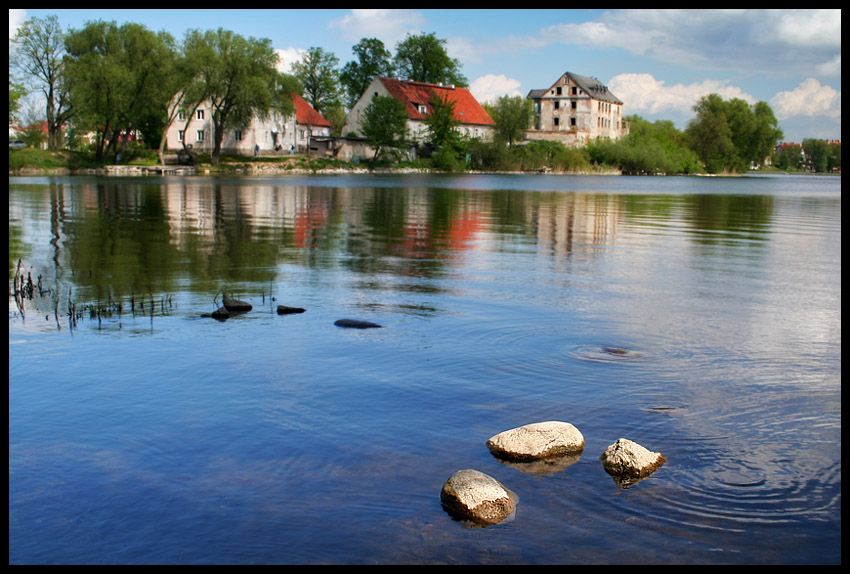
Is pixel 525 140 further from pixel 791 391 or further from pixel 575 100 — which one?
pixel 791 391

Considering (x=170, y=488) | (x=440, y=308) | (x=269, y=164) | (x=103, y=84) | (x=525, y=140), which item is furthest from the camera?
(x=525, y=140)

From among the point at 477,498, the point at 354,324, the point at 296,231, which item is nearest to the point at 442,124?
the point at 296,231

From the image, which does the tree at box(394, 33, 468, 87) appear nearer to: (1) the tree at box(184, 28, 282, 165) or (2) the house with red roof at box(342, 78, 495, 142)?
(2) the house with red roof at box(342, 78, 495, 142)

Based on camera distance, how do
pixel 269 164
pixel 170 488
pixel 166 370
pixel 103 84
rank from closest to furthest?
pixel 170 488, pixel 166 370, pixel 103 84, pixel 269 164

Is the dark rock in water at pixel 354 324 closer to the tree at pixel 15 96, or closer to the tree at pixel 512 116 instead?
the tree at pixel 15 96

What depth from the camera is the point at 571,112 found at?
14712cm

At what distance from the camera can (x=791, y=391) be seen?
9.00 meters

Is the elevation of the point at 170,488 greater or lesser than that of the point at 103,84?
lesser

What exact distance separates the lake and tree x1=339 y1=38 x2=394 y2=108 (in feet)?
415

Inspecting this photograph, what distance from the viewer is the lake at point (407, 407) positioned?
228 inches

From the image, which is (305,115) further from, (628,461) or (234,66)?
(628,461)

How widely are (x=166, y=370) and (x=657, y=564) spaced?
6296mm

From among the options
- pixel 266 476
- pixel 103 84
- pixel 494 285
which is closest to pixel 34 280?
pixel 494 285

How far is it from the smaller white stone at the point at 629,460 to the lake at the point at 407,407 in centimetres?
12
